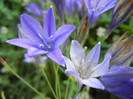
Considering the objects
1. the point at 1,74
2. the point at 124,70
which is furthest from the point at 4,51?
the point at 124,70

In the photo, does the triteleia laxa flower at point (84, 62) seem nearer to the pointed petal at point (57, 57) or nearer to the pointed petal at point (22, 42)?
the pointed petal at point (57, 57)

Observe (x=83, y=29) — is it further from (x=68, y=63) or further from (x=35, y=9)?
(x=35, y=9)

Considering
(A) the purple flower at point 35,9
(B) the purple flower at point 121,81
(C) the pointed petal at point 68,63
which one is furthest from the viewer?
(A) the purple flower at point 35,9

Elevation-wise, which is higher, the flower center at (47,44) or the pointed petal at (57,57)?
the flower center at (47,44)

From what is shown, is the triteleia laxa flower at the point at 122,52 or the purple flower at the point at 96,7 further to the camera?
the purple flower at the point at 96,7

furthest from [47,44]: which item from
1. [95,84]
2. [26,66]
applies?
[26,66]

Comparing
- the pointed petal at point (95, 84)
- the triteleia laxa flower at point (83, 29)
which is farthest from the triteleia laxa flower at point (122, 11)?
the pointed petal at point (95, 84)

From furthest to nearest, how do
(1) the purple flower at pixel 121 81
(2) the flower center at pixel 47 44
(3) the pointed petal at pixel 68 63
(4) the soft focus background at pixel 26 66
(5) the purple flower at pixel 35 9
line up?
(5) the purple flower at pixel 35 9
(4) the soft focus background at pixel 26 66
(2) the flower center at pixel 47 44
(3) the pointed petal at pixel 68 63
(1) the purple flower at pixel 121 81

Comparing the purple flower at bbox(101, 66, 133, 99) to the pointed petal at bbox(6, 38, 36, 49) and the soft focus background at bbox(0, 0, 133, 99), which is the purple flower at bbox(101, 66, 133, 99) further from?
the soft focus background at bbox(0, 0, 133, 99)

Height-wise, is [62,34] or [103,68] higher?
[62,34]
